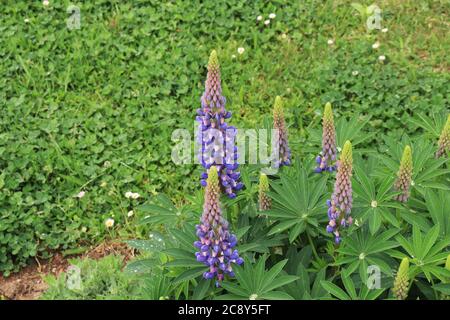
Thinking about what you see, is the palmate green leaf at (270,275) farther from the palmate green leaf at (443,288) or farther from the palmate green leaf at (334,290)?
the palmate green leaf at (443,288)

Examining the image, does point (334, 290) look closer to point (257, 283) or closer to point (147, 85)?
point (257, 283)

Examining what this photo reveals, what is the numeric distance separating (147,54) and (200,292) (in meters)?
3.07

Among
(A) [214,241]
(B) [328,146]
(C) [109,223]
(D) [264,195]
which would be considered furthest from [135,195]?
(A) [214,241]

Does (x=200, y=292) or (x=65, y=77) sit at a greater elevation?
(x=65, y=77)

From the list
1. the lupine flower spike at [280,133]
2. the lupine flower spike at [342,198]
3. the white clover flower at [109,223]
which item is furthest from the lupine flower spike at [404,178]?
the white clover flower at [109,223]

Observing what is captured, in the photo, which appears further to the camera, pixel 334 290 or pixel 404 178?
pixel 404 178

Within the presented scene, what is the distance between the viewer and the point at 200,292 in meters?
2.55

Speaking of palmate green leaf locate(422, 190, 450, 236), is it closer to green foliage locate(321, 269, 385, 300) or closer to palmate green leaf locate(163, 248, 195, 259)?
green foliage locate(321, 269, 385, 300)

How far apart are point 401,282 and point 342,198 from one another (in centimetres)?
36

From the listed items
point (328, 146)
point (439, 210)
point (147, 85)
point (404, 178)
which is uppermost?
point (147, 85)

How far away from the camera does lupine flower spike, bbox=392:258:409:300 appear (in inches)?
92.4

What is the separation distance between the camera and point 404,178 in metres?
2.64
